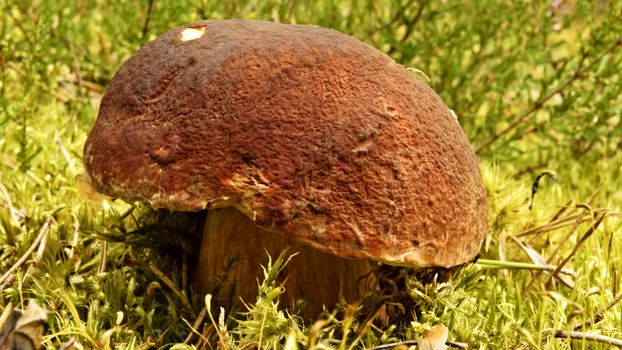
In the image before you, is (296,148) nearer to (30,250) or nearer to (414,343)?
(414,343)

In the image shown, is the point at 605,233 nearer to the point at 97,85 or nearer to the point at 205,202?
the point at 205,202

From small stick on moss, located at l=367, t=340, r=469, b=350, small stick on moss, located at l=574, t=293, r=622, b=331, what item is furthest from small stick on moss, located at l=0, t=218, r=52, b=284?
small stick on moss, located at l=574, t=293, r=622, b=331

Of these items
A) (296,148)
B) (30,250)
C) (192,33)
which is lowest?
(30,250)

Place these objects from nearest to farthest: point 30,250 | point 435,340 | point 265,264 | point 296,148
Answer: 1. point 296,148
2. point 435,340
3. point 265,264
4. point 30,250

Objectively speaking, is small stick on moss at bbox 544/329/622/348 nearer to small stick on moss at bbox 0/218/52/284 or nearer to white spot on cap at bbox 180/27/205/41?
white spot on cap at bbox 180/27/205/41

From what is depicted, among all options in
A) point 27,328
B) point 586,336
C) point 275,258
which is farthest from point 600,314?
point 27,328

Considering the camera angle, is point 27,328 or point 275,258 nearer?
point 27,328
